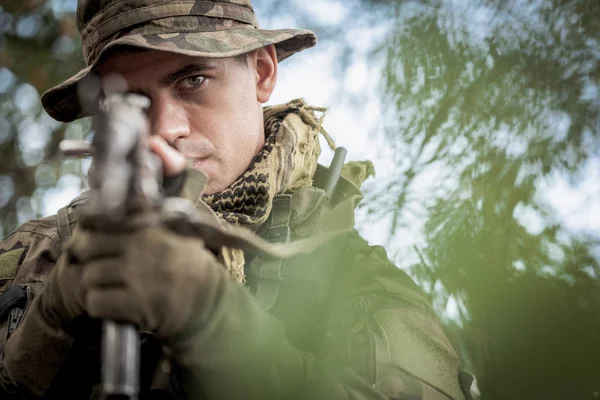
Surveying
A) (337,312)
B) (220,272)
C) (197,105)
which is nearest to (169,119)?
(197,105)

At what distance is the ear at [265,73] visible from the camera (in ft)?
8.58

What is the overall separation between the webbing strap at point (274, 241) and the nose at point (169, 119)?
423 mm

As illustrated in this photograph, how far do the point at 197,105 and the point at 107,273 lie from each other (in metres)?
1.31

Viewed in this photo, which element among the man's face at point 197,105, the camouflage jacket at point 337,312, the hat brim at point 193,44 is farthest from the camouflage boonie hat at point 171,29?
the camouflage jacket at point 337,312

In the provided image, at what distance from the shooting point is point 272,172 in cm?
224

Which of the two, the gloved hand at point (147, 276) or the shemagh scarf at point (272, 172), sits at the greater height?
the shemagh scarf at point (272, 172)

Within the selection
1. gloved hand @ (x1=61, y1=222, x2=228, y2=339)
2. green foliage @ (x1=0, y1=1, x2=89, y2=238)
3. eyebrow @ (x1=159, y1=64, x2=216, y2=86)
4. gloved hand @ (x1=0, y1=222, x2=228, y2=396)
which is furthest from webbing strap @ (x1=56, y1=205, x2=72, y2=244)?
green foliage @ (x1=0, y1=1, x2=89, y2=238)

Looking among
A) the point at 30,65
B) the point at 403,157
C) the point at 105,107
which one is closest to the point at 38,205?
the point at 30,65

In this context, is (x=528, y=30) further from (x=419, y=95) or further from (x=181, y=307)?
(x=181, y=307)

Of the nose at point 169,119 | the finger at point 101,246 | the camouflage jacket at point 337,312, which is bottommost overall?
the finger at point 101,246

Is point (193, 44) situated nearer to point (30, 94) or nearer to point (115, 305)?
point (115, 305)

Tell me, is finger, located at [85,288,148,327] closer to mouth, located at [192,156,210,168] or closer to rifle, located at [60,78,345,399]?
rifle, located at [60,78,345,399]

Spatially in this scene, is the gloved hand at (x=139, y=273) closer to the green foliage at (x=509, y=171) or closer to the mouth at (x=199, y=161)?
the green foliage at (x=509, y=171)

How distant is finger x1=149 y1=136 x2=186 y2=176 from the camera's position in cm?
127
